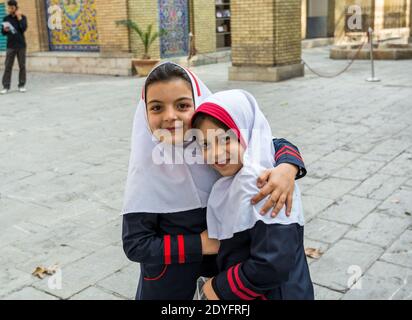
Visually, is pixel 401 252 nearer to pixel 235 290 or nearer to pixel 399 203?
pixel 399 203

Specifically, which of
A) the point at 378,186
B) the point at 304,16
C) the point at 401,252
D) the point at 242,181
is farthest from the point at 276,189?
the point at 304,16

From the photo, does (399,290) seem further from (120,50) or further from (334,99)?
(120,50)

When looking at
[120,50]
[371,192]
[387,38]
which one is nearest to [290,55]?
[120,50]

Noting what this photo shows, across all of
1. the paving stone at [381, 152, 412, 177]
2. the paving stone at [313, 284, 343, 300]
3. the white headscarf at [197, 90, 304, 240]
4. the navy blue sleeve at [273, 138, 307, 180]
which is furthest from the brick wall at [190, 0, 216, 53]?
the white headscarf at [197, 90, 304, 240]

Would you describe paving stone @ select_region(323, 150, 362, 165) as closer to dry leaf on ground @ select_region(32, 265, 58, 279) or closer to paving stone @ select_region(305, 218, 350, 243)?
paving stone @ select_region(305, 218, 350, 243)

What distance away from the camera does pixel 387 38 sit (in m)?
21.5

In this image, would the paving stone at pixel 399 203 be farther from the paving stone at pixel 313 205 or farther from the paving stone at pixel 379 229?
the paving stone at pixel 313 205

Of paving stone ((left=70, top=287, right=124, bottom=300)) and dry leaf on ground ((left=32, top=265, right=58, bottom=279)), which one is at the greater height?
dry leaf on ground ((left=32, top=265, right=58, bottom=279))

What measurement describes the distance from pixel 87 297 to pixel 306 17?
71.1 feet

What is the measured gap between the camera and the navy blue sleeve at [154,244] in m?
1.85

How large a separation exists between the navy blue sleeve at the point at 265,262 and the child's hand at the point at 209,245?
0.13 m

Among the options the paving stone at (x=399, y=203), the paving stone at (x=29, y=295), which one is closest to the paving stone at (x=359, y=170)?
the paving stone at (x=399, y=203)

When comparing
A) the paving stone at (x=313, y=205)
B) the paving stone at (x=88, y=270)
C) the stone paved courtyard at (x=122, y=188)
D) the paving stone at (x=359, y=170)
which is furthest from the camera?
the paving stone at (x=359, y=170)

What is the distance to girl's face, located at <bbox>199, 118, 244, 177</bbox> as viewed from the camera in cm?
173
